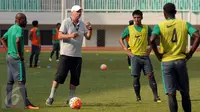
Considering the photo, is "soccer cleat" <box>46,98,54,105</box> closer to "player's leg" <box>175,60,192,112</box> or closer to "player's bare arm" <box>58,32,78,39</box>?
"player's bare arm" <box>58,32,78,39</box>

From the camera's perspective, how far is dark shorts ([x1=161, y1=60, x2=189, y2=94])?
9.91 metres

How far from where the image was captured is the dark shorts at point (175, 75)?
32.5 feet

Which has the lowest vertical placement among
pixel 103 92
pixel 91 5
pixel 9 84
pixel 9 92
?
pixel 103 92

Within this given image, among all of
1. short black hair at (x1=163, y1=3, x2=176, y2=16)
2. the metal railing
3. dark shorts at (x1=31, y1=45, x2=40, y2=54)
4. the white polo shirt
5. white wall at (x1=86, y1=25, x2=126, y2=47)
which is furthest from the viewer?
white wall at (x1=86, y1=25, x2=126, y2=47)

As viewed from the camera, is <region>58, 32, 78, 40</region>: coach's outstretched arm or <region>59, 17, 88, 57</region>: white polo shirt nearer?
<region>58, 32, 78, 40</region>: coach's outstretched arm

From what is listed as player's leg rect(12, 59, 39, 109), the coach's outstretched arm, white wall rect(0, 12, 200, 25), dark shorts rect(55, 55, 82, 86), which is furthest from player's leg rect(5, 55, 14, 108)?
white wall rect(0, 12, 200, 25)

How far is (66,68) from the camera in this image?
41.5ft

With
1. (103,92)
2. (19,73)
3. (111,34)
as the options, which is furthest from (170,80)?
(111,34)

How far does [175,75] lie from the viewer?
9977 millimetres

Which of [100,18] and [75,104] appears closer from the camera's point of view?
[75,104]

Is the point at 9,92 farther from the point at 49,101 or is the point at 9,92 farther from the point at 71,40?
the point at 71,40

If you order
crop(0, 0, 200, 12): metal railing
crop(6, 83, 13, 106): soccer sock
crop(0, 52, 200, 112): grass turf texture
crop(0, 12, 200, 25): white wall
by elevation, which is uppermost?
crop(0, 0, 200, 12): metal railing

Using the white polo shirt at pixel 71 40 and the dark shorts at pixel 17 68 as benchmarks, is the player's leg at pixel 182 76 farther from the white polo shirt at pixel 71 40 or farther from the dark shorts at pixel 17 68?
the dark shorts at pixel 17 68

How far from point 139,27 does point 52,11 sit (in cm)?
4873
